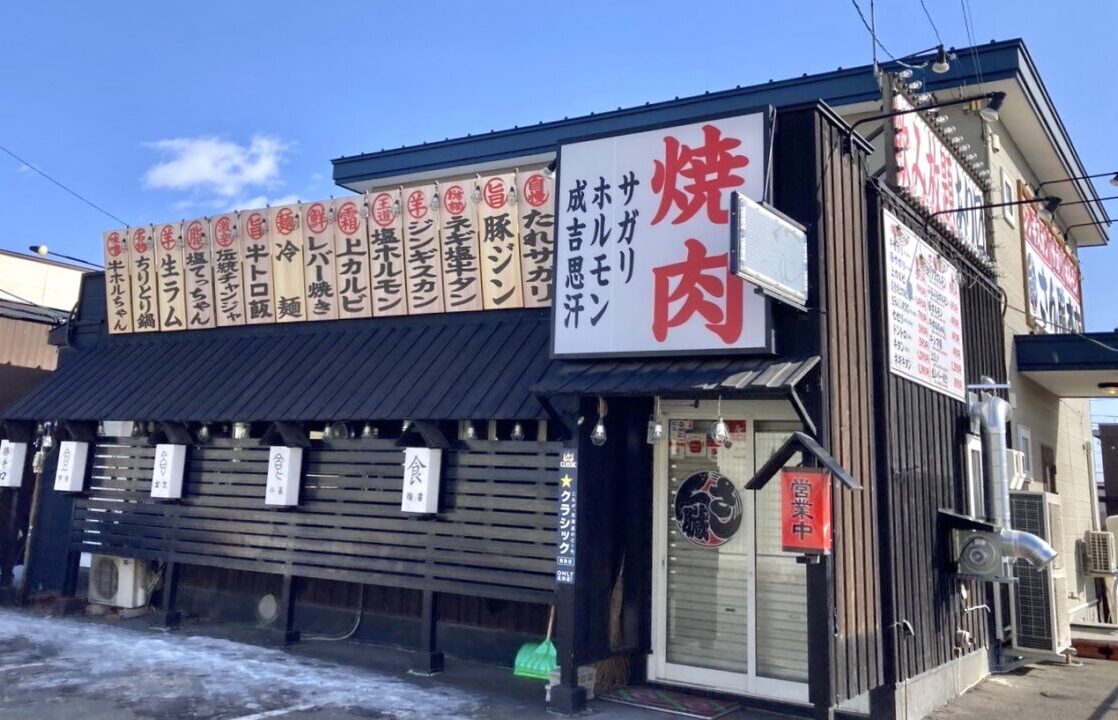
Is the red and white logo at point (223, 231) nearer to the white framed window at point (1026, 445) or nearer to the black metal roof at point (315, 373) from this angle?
the black metal roof at point (315, 373)

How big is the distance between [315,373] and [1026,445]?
36.0 ft

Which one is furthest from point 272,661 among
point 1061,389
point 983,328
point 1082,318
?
point 1082,318

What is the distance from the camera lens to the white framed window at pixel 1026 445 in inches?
506

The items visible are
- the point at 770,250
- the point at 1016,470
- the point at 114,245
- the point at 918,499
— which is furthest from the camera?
the point at 114,245

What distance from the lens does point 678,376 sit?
758 cm

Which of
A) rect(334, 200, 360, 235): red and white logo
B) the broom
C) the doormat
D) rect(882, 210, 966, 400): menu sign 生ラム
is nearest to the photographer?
the doormat

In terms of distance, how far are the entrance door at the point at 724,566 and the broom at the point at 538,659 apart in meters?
1.09

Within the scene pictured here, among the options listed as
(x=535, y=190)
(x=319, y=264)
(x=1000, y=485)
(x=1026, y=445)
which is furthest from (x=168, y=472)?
(x=1026, y=445)

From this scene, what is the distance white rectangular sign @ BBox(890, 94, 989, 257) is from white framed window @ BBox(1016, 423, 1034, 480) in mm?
3044

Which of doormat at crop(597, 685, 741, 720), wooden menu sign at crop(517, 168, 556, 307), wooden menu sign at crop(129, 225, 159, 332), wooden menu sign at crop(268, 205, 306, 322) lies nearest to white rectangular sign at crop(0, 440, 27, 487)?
wooden menu sign at crop(129, 225, 159, 332)

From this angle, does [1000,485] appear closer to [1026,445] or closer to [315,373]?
[1026,445]

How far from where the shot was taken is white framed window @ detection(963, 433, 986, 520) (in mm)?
10609

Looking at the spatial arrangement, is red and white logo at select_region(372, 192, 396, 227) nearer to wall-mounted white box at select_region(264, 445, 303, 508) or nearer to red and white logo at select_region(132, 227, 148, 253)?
wall-mounted white box at select_region(264, 445, 303, 508)

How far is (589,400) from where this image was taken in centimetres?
864
